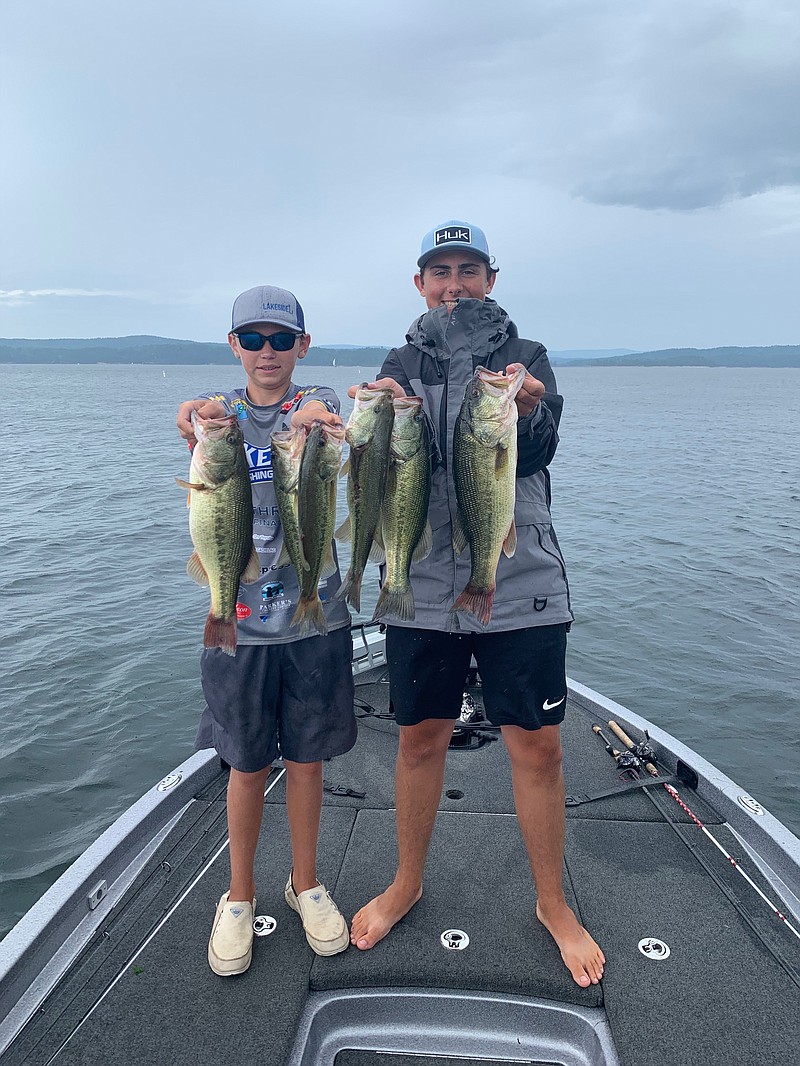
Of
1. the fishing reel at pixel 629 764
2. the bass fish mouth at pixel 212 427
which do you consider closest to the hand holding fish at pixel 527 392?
the bass fish mouth at pixel 212 427

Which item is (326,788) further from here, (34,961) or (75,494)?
(75,494)

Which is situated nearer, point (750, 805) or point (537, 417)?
point (537, 417)

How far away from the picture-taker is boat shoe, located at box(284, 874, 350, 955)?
3.40 m

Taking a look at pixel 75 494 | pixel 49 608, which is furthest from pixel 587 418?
pixel 49 608

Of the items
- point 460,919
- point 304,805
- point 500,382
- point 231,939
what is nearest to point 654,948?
point 460,919

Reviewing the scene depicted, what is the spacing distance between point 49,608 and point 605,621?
10.5 m

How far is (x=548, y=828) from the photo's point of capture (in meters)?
3.40

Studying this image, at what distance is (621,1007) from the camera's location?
10.3 feet

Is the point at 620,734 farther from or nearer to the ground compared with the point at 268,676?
nearer to the ground

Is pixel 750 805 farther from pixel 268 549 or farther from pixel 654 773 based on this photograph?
pixel 268 549

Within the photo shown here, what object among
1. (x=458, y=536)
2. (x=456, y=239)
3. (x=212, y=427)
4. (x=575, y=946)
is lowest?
(x=575, y=946)

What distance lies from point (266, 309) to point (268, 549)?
3.80ft

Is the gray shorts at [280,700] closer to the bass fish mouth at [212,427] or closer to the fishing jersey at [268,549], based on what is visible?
the fishing jersey at [268,549]

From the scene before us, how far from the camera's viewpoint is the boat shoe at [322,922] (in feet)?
11.2
